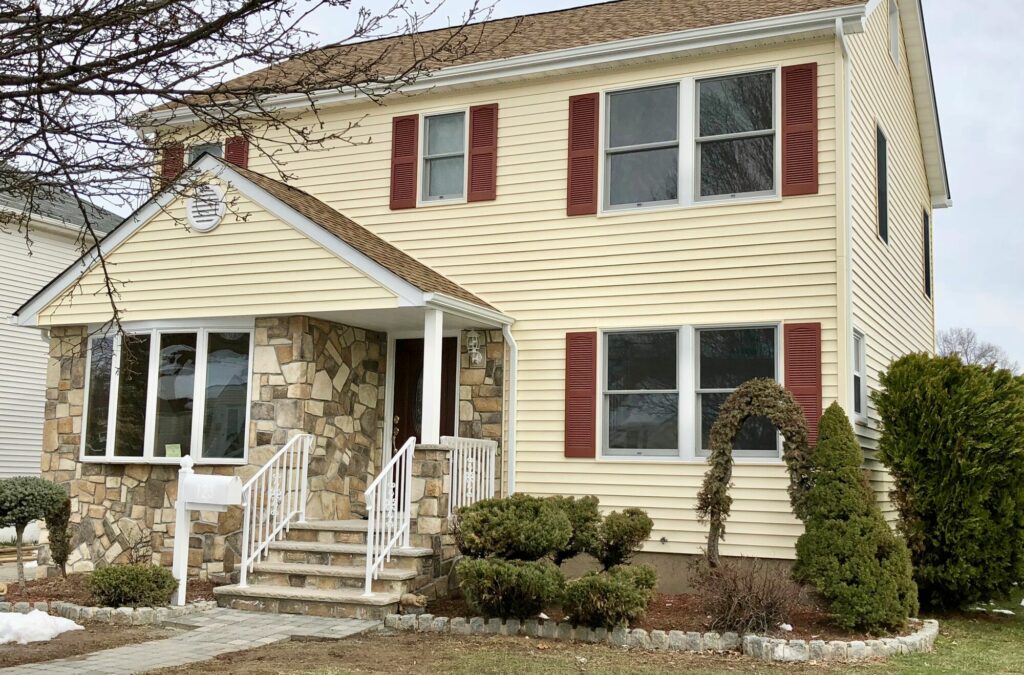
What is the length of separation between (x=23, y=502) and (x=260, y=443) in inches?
92.3

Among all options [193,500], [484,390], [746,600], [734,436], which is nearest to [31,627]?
[193,500]

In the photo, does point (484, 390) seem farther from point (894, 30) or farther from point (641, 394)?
point (894, 30)

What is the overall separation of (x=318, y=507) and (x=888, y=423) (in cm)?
570

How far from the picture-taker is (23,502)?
1011 centimetres

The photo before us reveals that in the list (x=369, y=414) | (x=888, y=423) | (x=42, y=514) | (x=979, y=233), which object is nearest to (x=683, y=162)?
(x=888, y=423)

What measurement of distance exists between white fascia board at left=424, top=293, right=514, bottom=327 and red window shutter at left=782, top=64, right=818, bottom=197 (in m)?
3.12

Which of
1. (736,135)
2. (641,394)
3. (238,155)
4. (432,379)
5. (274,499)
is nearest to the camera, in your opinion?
(432,379)

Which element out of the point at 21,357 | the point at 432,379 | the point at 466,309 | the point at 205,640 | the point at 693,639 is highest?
the point at 21,357

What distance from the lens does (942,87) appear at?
44.2 metres

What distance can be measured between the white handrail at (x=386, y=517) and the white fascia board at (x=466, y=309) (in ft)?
4.31

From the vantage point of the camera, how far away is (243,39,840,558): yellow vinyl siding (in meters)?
9.77

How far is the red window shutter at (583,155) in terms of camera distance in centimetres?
1079

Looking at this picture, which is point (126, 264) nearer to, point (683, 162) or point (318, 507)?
point (318, 507)

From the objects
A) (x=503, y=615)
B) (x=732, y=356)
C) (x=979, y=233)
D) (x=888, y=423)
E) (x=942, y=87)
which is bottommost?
(x=503, y=615)
